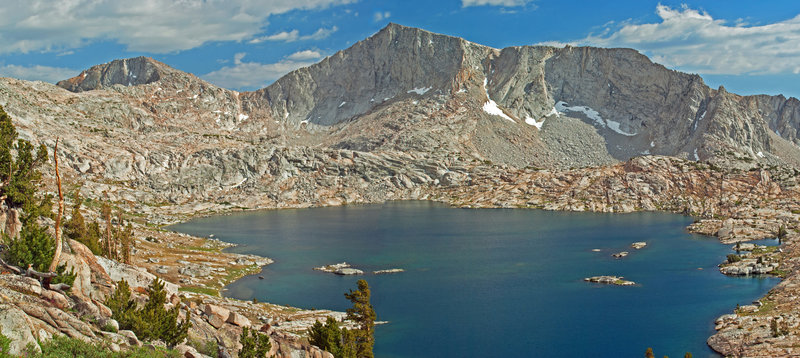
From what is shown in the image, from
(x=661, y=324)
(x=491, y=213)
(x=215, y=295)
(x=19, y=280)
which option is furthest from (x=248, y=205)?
(x=19, y=280)

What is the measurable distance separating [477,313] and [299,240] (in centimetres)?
6510

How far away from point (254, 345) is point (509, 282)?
5732cm

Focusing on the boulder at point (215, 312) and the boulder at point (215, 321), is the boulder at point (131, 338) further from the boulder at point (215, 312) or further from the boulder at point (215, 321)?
the boulder at point (215, 312)

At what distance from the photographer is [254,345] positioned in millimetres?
39469

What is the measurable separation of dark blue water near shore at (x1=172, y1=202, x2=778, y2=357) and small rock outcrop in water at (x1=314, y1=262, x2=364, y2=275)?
2079mm

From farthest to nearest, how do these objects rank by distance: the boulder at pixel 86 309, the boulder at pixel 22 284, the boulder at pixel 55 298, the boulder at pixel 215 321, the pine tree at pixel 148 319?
1. the boulder at pixel 215 321
2. the pine tree at pixel 148 319
3. the boulder at pixel 86 309
4. the boulder at pixel 55 298
5. the boulder at pixel 22 284

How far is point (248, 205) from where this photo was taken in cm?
19800

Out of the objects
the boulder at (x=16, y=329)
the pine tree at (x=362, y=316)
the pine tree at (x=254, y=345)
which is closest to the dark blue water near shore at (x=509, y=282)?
the pine tree at (x=362, y=316)

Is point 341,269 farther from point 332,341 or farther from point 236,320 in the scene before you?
point 236,320

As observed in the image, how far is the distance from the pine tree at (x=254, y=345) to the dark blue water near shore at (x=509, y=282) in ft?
76.2

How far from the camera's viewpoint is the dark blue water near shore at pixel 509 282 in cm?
6588

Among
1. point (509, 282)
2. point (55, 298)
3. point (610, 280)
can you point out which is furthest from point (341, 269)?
point (55, 298)

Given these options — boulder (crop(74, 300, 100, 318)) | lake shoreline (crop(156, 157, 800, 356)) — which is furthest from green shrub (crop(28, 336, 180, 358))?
lake shoreline (crop(156, 157, 800, 356))

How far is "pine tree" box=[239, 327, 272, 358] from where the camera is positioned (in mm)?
38969
